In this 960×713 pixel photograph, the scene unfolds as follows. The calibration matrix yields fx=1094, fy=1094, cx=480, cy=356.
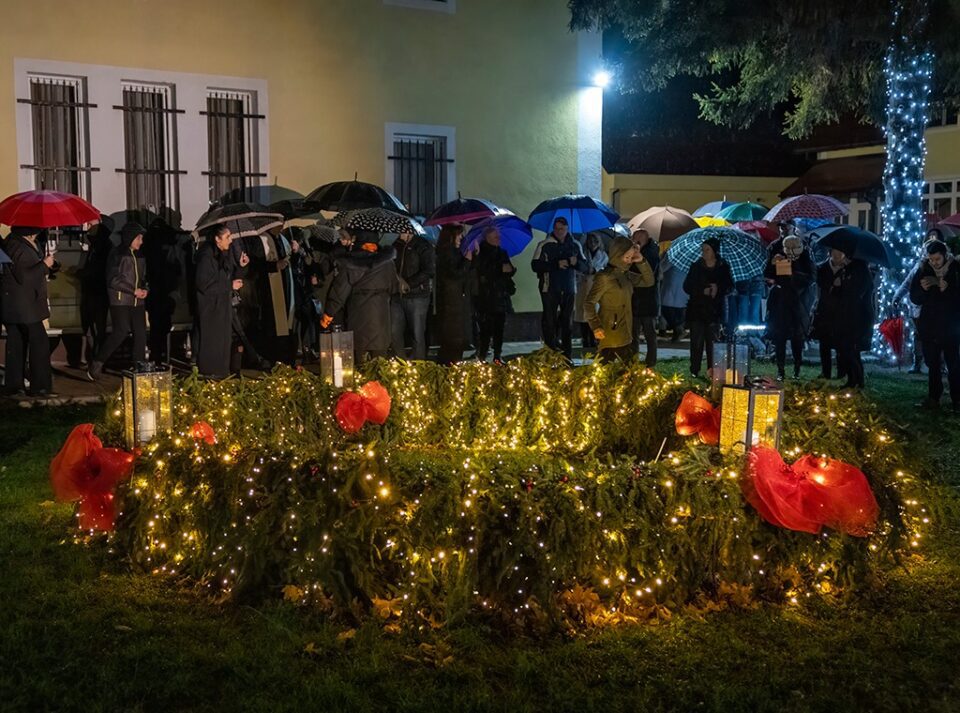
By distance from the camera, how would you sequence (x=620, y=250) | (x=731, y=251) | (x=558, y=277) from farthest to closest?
1. (x=558, y=277)
2. (x=731, y=251)
3. (x=620, y=250)

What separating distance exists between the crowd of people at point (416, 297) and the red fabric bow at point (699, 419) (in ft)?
9.65

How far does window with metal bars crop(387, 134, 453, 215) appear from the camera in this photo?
1695 centimetres

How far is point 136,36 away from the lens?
1463cm

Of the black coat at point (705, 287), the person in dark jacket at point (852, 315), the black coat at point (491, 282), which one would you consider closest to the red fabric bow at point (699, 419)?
the person in dark jacket at point (852, 315)

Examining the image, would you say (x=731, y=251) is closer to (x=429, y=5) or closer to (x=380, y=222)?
(x=380, y=222)

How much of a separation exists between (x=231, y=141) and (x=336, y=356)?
8.45 meters

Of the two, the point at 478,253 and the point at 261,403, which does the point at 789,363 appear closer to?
the point at 478,253

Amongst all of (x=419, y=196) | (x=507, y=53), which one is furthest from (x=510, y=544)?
(x=507, y=53)

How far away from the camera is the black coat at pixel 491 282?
13688mm

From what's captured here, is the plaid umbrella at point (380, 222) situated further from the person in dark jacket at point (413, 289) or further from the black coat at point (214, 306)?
the black coat at point (214, 306)

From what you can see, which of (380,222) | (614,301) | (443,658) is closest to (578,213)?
(380,222)

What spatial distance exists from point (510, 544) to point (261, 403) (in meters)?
3.21

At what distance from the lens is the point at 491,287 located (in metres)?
13.7

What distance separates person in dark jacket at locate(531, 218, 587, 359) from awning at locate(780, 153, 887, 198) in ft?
57.9
